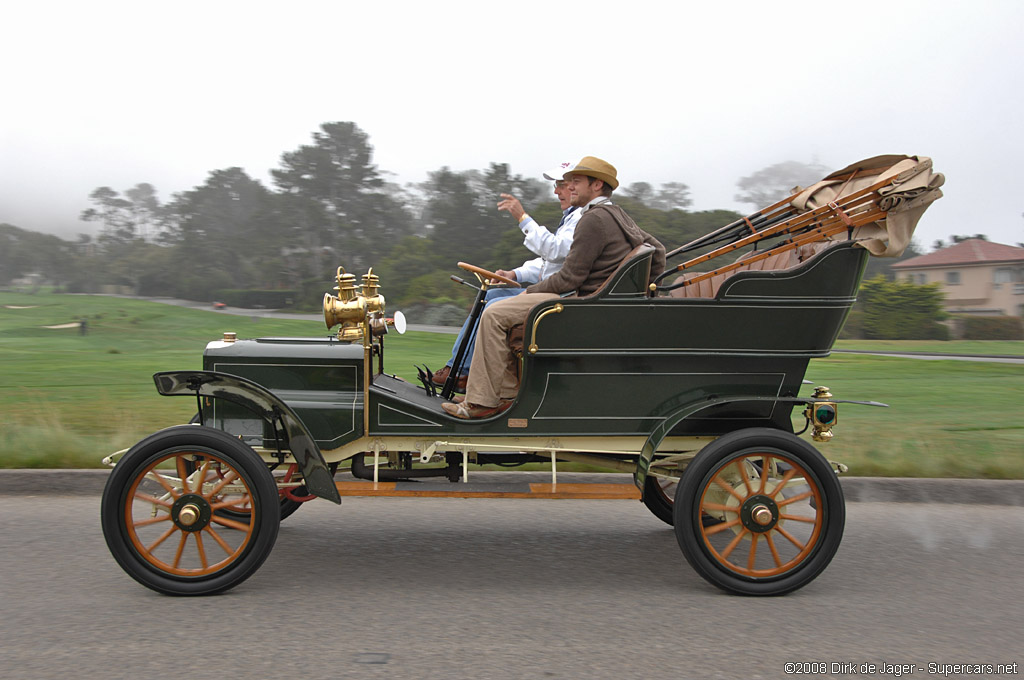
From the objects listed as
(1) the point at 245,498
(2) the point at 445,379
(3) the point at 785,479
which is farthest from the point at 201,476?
(3) the point at 785,479

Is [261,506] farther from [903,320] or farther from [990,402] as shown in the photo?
[903,320]

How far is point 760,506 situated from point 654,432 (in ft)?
1.83

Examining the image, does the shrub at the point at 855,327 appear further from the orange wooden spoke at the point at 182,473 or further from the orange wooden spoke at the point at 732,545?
the orange wooden spoke at the point at 182,473

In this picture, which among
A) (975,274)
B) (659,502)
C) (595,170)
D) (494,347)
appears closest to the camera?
(494,347)

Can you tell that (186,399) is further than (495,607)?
Yes

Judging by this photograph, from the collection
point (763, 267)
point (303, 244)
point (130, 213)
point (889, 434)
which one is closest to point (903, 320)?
point (889, 434)

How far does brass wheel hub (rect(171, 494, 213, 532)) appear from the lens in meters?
3.40

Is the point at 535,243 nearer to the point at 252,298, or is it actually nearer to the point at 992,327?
the point at 252,298

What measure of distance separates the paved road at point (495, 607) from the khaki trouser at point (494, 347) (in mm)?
858

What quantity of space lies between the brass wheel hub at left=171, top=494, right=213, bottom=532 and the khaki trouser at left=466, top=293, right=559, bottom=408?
48.0 inches

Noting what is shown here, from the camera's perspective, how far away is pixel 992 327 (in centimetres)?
1597

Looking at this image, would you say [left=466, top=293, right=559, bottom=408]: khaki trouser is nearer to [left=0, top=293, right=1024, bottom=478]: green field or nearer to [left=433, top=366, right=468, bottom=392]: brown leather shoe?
[left=433, top=366, right=468, bottom=392]: brown leather shoe

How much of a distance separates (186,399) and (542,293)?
526 cm

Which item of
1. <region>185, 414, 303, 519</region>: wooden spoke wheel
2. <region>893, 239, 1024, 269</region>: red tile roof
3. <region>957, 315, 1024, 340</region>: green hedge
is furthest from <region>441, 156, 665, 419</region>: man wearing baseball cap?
<region>893, 239, 1024, 269</region>: red tile roof
